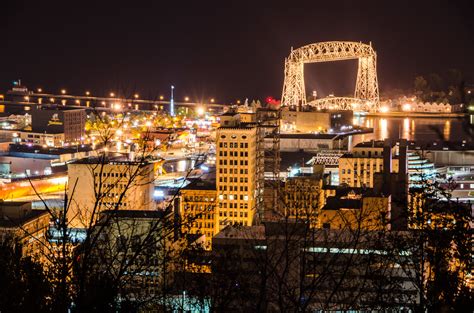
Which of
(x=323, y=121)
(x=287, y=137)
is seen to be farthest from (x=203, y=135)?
(x=323, y=121)

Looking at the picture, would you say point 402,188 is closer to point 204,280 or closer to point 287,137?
point 204,280

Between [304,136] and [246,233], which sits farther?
[304,136]

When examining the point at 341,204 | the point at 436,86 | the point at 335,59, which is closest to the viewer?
the point at 341,204

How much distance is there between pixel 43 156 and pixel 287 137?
3.71 metres

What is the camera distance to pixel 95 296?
2105 mm

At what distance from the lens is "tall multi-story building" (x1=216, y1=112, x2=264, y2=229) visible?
818 centimetres

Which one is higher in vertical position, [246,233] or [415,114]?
[415,114]

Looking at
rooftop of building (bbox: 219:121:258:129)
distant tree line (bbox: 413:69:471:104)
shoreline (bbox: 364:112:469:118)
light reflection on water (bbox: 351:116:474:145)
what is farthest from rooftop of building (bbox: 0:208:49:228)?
distant tree line (bbox: 413:69:471:104)

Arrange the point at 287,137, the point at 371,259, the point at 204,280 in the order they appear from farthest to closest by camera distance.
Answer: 1. the point at 287,137
2. the point at 204,280
3. the point at 371,259

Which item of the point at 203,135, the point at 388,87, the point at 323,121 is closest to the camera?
the point at 203,135

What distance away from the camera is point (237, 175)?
829cm

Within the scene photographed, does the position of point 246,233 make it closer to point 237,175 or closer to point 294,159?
point 237,175

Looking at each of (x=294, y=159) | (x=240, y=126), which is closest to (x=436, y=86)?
(x=294, y=159)

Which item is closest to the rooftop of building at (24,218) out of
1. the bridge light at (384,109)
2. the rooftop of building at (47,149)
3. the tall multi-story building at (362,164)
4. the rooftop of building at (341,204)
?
the rooftop of building at (341,204)
